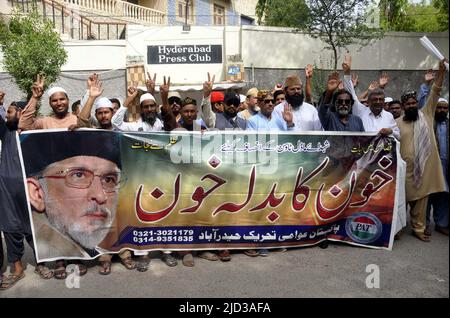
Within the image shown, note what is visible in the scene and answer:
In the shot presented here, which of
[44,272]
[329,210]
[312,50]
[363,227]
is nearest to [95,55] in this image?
[312,50]

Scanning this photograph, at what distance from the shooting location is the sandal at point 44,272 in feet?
12.5

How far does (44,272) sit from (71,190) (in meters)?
0.80

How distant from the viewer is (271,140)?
167 inches

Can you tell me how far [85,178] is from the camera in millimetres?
3957

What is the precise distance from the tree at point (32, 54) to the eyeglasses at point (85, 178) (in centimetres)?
848

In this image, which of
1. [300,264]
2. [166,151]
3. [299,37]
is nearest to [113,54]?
[299,37]

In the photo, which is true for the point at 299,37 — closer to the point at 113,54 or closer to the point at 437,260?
the point at 113,54

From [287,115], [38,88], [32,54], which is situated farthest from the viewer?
[32,54]

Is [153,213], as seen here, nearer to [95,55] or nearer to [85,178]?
[85,178]

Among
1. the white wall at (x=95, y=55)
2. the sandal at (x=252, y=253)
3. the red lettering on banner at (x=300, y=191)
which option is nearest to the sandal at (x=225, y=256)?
the sandal at (x=252, y=253)

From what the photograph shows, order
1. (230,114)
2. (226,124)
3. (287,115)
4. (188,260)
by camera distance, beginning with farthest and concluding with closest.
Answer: (230,114) → (226,124) → (287,115) → (188,260)

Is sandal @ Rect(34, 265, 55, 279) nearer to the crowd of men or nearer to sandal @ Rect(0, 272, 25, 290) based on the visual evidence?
the crowd of men

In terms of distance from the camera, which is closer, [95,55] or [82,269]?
[82,269]

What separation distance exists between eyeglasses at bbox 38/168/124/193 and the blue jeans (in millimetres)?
3716
